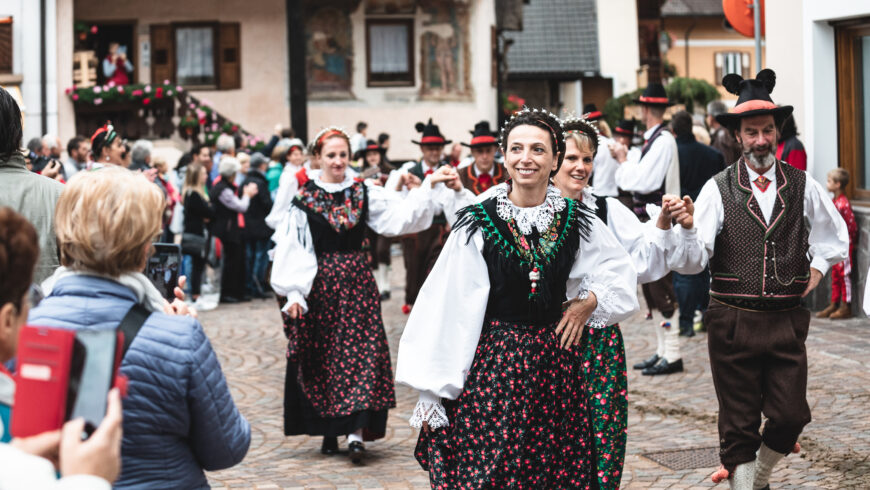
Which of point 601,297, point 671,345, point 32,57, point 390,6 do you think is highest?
point 390,6

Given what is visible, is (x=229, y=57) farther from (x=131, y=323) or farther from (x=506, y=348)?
(x=131, y=323)

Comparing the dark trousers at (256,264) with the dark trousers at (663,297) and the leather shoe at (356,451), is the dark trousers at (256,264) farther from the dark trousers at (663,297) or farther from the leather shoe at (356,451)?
the leather shoe at (356,451)

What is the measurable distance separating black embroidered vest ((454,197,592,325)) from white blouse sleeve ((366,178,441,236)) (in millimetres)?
2489

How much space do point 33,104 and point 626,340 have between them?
1585 cm

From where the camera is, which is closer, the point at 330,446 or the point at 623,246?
the point at 623,246

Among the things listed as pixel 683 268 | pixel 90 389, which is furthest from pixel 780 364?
pixel 90 389

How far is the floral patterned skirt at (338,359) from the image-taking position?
22.9 ft

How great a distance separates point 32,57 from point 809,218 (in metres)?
20.1

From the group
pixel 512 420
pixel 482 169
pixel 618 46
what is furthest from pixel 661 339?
pixel 618 46

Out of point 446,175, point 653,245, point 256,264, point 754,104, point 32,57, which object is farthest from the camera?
point 32,57

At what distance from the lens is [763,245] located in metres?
5.44

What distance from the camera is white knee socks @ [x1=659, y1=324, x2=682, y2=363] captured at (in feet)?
30.6

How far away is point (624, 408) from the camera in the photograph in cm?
514

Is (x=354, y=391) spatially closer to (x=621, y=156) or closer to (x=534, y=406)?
(x=534, y=406)
